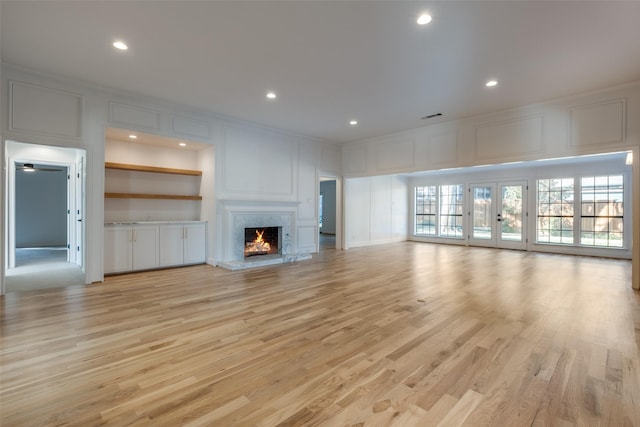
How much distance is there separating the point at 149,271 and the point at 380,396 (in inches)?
193

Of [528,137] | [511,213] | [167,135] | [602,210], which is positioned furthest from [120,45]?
[602,210]

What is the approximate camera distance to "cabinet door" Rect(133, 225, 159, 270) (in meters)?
5.16

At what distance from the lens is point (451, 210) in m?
10.1

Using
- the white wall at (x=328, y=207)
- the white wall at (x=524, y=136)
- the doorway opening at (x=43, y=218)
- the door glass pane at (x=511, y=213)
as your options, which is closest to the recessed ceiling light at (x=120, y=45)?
the doorway opening at (x=43, y=218)

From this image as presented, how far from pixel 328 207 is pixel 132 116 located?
9.54m

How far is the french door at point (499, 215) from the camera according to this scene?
8.78 meters

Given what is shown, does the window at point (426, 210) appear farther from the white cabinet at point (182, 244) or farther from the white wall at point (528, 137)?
the white cabinet at point (182, 244)

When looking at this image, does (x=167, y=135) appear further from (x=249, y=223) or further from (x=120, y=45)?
(x=249, y=223)

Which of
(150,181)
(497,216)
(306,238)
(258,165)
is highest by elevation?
(258,165)

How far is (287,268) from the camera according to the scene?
5.75 meters

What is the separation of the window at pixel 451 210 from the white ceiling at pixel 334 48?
205 inches

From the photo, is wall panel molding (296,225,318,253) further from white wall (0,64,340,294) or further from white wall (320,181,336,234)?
white wall (320,181,336,234)

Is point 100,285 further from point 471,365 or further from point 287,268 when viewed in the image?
point 471,365

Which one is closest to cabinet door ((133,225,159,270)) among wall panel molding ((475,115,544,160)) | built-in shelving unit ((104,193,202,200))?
built-in shelving unit ((104,193,202,200))
